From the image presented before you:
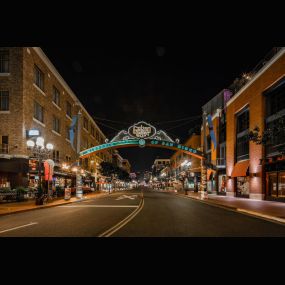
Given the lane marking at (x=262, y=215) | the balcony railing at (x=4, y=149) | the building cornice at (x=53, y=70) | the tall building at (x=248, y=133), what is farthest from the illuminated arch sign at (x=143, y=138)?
the lane marking at (x=262, y=215)

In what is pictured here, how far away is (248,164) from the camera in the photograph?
3312 centimetres

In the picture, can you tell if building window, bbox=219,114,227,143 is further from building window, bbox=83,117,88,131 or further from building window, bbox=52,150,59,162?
building window, bbox=83,117,88,131

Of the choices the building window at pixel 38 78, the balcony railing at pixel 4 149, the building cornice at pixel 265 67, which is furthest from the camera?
the building window at pixel 38 78

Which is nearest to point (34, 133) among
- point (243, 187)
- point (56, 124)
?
point (56, 124)

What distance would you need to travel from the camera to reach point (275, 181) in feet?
90.6

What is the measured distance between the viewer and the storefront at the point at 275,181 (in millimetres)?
26281

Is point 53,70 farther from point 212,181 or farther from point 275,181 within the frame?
point 212,181

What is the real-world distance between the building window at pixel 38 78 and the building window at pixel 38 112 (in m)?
2.18

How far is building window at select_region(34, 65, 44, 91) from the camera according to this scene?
1241 inches

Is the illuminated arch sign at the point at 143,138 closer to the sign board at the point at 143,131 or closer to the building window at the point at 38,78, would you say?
the sign board at the point at 143,131

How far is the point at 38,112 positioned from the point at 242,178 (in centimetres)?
2439
